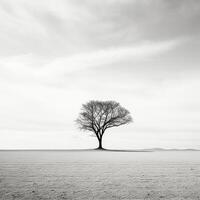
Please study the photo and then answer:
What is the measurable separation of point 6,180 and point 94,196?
13.9ft

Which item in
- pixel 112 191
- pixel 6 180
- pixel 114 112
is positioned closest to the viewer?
pixel 112 191

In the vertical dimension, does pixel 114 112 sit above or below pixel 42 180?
above

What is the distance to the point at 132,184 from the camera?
9617 millimetres

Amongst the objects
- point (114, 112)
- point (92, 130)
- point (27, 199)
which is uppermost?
point (114, 112)

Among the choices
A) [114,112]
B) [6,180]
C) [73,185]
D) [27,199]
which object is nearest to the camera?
[27,199]

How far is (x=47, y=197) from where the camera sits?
7.73 m

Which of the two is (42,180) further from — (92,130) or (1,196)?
(92,130)

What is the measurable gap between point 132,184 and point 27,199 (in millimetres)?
3843

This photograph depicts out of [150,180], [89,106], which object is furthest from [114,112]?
[150,180]

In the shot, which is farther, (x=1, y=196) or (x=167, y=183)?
(x=167, y=183)

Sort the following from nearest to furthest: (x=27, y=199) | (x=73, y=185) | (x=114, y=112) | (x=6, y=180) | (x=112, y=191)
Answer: (x=27, y=199), (x=112, y=191), (x=73, y=185), (x=6, y=180), (x=114, y=112)

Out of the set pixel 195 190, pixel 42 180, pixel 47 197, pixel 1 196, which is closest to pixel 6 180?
pixel 42 180

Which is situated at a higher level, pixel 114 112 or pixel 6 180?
pixel 114 112

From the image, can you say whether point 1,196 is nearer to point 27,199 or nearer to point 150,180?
point 27,199
